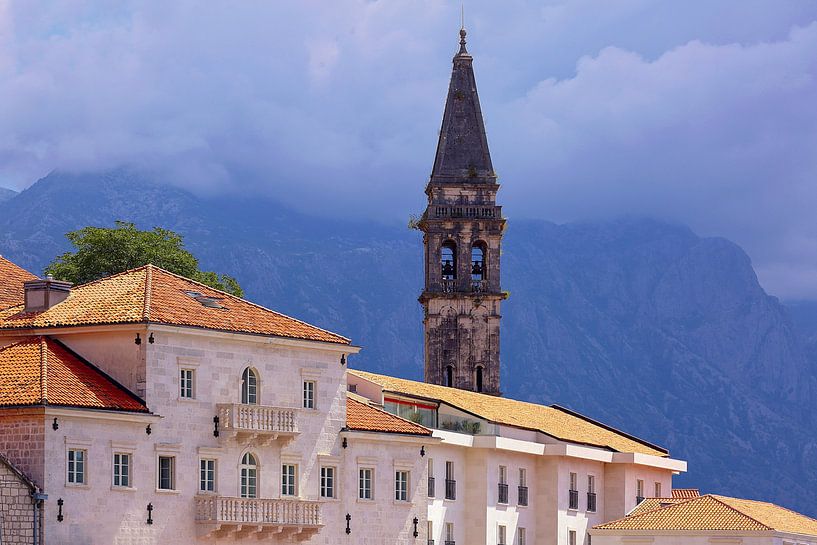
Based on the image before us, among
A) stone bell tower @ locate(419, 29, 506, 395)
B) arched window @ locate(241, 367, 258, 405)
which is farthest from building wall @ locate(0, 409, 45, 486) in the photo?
stone bell tower @ locate(419, 29, 506, 395)

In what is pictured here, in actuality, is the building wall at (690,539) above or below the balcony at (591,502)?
below

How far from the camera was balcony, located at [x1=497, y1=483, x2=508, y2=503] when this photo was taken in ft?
349

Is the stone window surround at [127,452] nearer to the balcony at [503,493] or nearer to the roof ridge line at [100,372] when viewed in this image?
the roof ridge line at [100,372]

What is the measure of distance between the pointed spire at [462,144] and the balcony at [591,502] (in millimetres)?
39235

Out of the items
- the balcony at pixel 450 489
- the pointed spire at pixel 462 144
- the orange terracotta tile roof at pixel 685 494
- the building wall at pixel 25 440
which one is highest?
the pointed spire at pixel 462 144

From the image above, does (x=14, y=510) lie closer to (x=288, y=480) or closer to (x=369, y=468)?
(x=288, y=480)

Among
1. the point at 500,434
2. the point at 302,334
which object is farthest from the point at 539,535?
the point at 302,334

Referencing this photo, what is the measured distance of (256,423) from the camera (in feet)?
279

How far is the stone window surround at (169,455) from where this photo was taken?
81.2m

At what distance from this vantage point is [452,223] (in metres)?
150

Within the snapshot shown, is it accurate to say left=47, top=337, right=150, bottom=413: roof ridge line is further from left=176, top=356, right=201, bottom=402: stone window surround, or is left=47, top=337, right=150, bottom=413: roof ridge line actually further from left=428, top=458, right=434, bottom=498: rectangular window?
left=428, top=458, right=434, bottom=498: rectangular window

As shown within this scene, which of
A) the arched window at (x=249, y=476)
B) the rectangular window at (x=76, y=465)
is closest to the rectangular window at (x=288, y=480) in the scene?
the arched window at (x=249, y=476)

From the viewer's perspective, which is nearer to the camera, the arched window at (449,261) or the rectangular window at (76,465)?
the rectangular window at (76,465)

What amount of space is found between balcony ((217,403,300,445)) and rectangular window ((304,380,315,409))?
162cm
